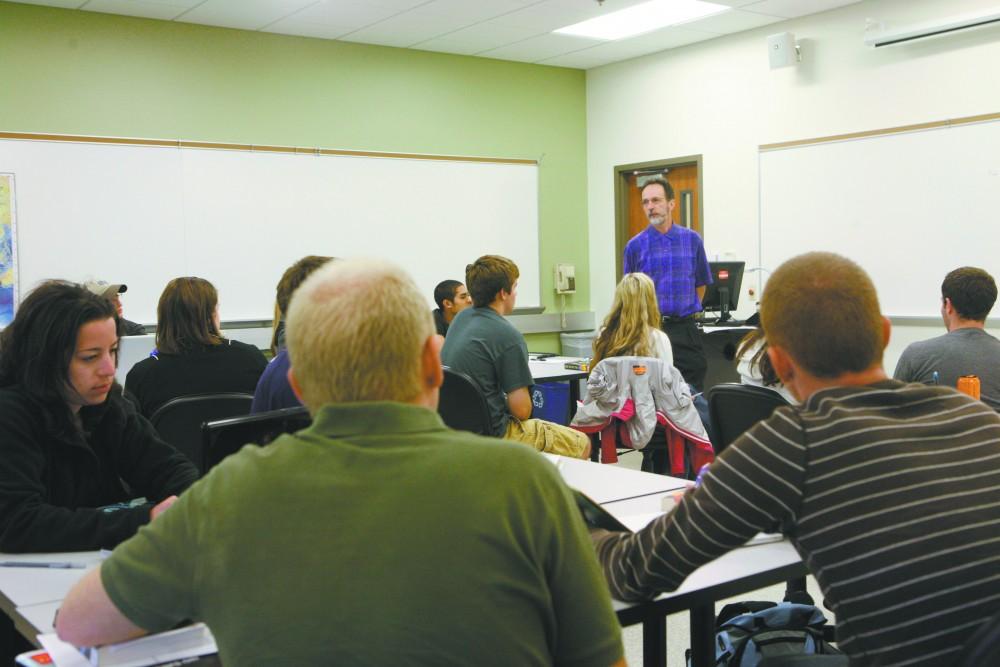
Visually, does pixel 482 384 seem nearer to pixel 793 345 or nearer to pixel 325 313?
pixel 793 345

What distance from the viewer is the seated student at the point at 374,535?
1021 mm

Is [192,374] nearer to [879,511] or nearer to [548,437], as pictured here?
[548,437]

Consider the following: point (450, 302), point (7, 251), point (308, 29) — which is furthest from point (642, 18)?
point (7, 251)

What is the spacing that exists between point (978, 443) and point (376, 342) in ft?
2.80

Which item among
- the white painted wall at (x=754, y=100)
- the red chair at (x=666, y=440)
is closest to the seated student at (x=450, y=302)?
the red chair at (x=666, y=440)

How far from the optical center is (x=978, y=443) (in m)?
1.36

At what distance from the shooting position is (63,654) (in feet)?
4.59

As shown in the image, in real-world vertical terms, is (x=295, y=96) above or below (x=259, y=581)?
above

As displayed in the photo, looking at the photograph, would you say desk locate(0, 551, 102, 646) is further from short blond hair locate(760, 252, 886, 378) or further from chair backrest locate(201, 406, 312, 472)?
short blond hair locate(760, 252, 886, 378)

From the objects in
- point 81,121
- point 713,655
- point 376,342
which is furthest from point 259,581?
point 81,121

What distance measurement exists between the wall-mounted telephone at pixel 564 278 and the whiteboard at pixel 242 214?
27cm

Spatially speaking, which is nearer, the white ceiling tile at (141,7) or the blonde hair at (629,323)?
the blonde hair at (629,323)

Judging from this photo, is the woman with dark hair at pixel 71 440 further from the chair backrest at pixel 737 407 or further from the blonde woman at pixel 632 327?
the blonde woman at pixel 632 327

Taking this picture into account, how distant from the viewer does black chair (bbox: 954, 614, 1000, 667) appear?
3.99 ft
